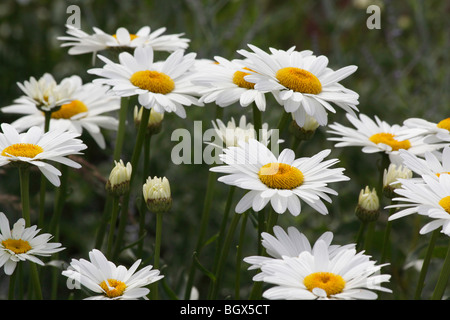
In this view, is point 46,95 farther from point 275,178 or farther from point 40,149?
point 275,178

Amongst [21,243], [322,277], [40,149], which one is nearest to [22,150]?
[40,149]

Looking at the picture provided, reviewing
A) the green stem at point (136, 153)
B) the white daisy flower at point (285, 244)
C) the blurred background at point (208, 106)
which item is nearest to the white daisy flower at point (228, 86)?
the green stem at point (136, 153)

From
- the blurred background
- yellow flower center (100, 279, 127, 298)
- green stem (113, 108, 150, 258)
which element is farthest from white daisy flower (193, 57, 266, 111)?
the blurred background

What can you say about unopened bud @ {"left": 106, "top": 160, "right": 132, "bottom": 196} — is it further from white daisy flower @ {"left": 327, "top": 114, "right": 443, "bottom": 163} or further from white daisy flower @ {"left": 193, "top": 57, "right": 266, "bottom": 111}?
white daisy flower @ {"left": 327, "top": 114, "right": 443, "bottom": 163}

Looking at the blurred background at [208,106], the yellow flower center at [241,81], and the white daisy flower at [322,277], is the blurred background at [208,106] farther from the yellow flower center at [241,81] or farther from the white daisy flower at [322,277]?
the white daisy flower at [322,277]
